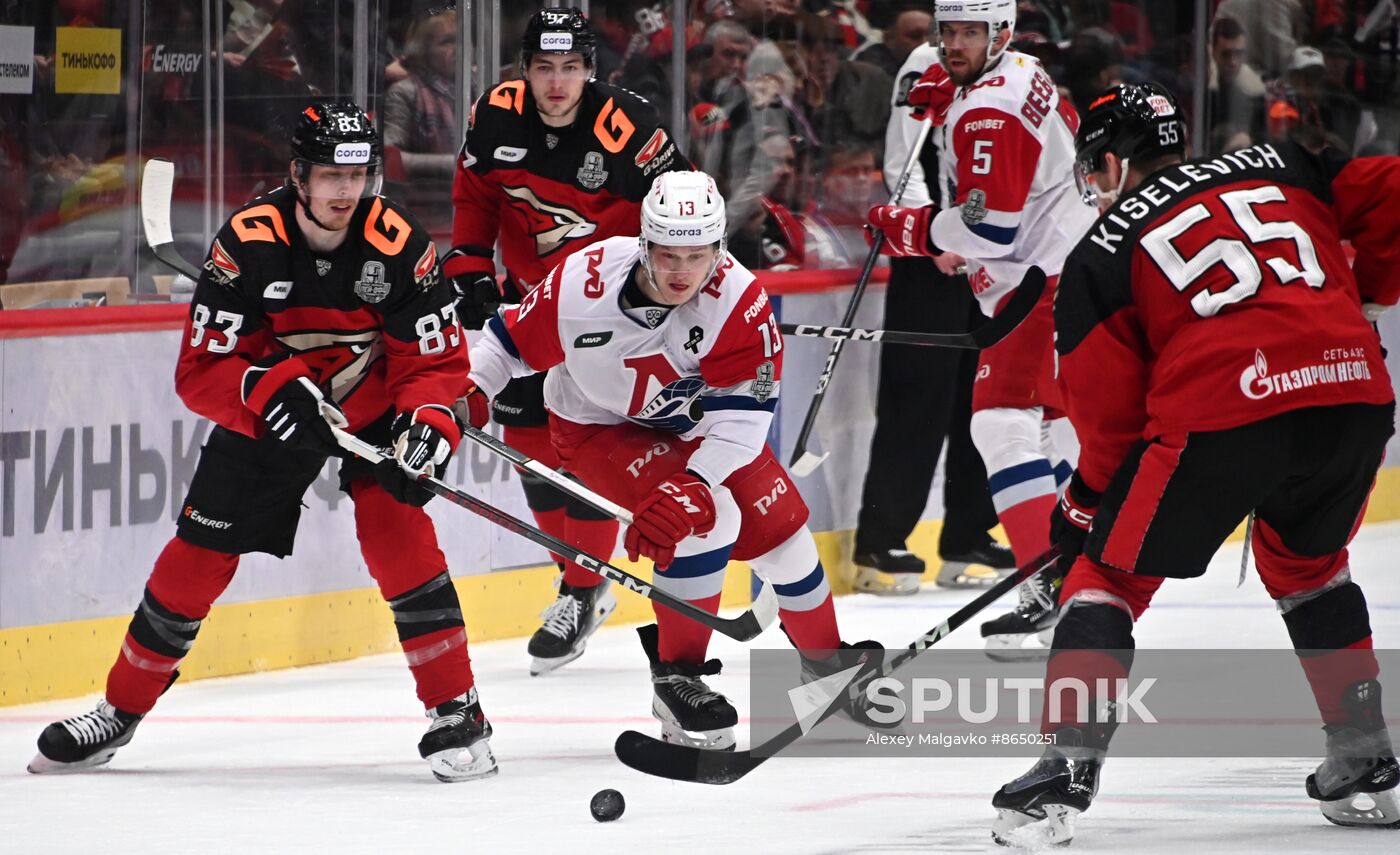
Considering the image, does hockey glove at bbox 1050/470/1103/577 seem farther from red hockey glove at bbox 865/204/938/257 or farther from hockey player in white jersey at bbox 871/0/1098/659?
red hockey glove at bbox 865/204/938/257

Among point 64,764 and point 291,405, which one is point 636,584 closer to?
point 291,405

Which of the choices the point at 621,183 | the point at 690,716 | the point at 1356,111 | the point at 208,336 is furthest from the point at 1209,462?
the point at 1356,111

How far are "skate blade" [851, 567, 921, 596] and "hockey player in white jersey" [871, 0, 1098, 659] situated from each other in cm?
110

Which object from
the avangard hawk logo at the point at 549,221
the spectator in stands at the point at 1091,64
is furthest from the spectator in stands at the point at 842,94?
the avangard hawk logo at the point at 549,221

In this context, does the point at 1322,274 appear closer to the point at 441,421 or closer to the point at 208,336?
the point at 441,421

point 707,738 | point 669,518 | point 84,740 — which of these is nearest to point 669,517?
point 669,518

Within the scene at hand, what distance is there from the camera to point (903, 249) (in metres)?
5.12

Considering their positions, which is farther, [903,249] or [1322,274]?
[903,249]

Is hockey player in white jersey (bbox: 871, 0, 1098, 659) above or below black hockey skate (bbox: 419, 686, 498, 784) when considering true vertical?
above

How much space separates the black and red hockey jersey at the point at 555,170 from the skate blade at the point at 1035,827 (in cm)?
218

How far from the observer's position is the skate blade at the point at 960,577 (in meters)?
6.28

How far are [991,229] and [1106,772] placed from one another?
150 centimetres

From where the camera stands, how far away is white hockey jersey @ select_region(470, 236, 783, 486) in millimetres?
3803

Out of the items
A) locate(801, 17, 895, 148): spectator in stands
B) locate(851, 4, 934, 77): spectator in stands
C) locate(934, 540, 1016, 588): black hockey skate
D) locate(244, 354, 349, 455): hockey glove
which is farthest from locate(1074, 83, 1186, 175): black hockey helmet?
locate(851, 4, 934, 77): spectator in stands
